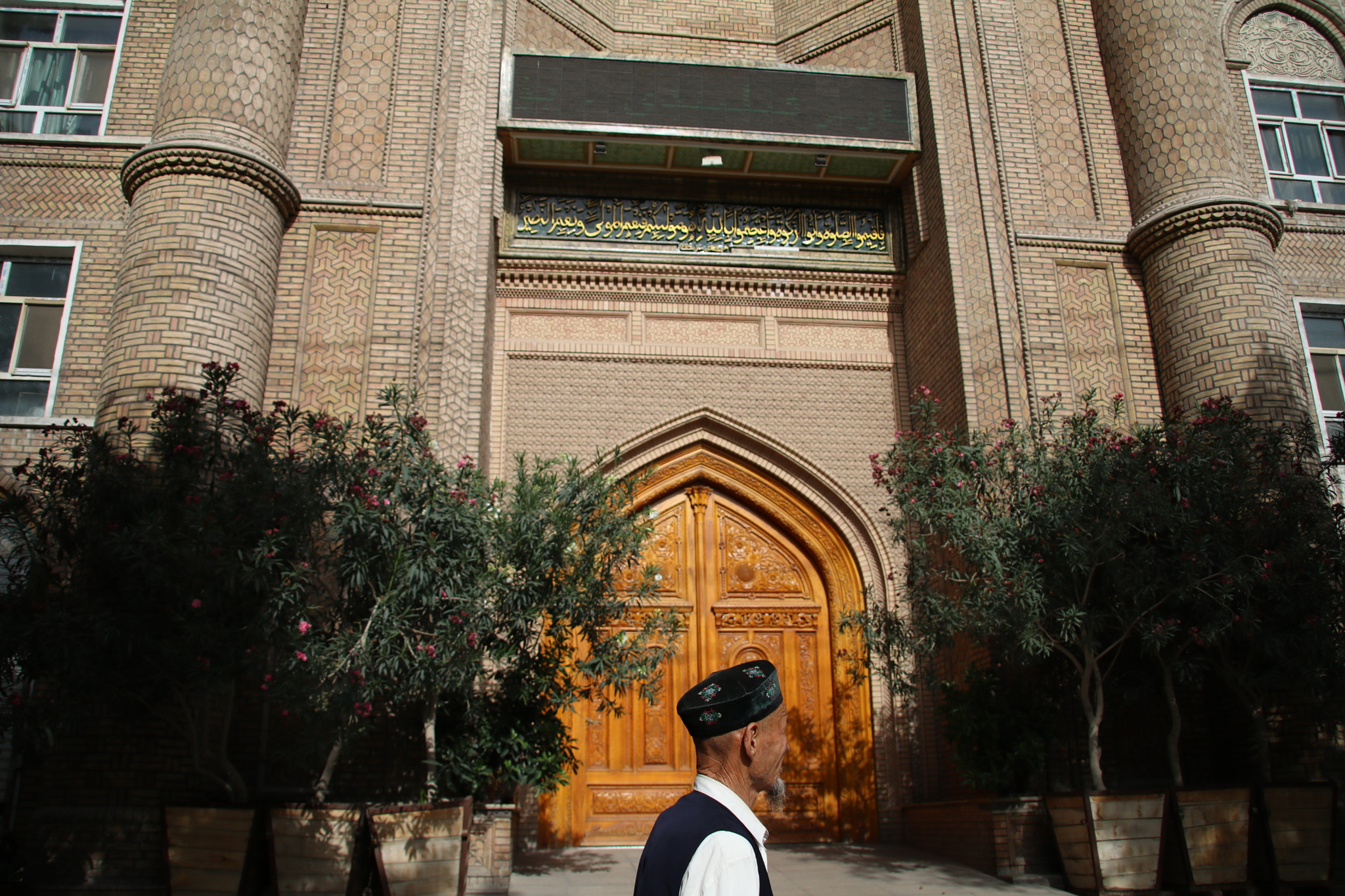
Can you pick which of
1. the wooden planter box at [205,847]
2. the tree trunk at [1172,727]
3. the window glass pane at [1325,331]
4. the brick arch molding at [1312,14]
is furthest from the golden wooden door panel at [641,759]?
the brick arch molding at [1312,14]

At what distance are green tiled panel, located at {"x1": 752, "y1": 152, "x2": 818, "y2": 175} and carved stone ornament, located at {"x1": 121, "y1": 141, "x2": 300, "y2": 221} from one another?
4830mm

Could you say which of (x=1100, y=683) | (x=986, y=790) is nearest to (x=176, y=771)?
(x=986, y=790)

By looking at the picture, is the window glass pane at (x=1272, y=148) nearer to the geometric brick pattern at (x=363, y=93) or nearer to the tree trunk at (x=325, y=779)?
the geometric brick pattern at (x=363, y=93)

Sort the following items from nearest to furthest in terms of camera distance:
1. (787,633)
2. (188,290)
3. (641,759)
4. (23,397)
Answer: (188,290)
(23,397)
(641,759)
(787,633)

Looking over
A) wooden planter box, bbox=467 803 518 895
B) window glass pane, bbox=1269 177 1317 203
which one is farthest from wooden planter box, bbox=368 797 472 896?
window glass pane, bbox=1269 177 1317 203

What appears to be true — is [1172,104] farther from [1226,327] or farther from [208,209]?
[208,209]

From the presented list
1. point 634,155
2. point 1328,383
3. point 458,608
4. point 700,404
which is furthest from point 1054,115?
point 458,608

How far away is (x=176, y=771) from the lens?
6.97 metres

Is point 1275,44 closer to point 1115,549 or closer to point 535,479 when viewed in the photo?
point 1115,549

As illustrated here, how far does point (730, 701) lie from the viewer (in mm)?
2168

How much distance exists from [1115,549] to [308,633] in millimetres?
5240

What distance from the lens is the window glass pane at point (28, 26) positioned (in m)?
9.59

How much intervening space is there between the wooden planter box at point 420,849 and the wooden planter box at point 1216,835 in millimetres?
4738

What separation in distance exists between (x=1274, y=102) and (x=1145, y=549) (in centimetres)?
686
